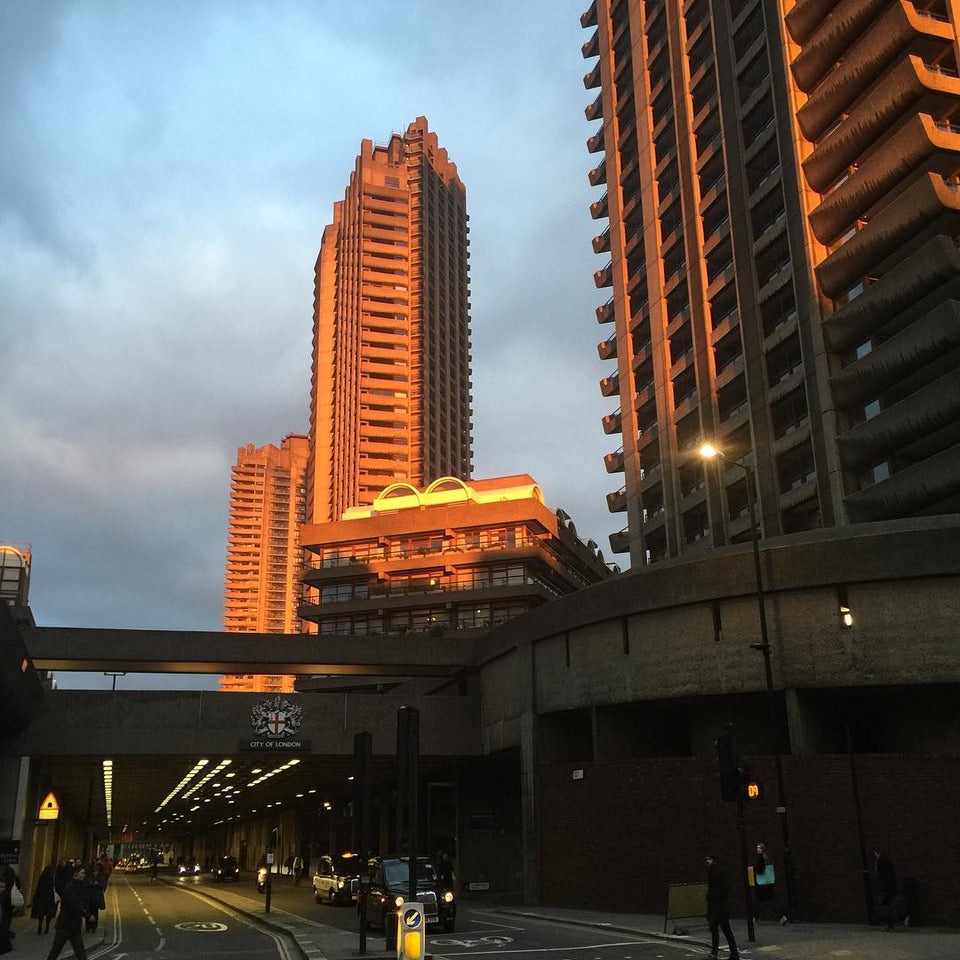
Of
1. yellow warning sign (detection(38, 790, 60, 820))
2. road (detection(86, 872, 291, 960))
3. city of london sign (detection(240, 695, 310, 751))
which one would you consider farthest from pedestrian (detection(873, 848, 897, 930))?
yellow warning sign (detection(38, 790, 60, 820))

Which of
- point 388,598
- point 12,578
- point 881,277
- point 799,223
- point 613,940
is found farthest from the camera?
point 388,598

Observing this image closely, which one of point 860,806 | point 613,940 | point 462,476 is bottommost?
point 613,940

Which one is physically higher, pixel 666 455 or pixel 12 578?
pixel 666 455

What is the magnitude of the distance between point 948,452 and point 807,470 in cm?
1192

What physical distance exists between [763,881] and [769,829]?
2814 mm

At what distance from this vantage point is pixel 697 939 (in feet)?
72.9

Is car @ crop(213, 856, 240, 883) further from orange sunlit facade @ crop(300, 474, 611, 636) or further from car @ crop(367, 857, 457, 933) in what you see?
car @ crop(367, 857, 457, 933)

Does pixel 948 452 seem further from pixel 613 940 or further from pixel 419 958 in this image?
pixel 419 958

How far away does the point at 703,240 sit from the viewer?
211 ft

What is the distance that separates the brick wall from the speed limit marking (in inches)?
436

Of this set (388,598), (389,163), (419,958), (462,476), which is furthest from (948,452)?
(389,163)

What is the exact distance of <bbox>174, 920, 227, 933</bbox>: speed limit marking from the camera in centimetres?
3086

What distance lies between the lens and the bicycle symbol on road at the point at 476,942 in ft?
74.3

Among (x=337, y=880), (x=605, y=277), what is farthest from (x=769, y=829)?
(x=605, y=277)
